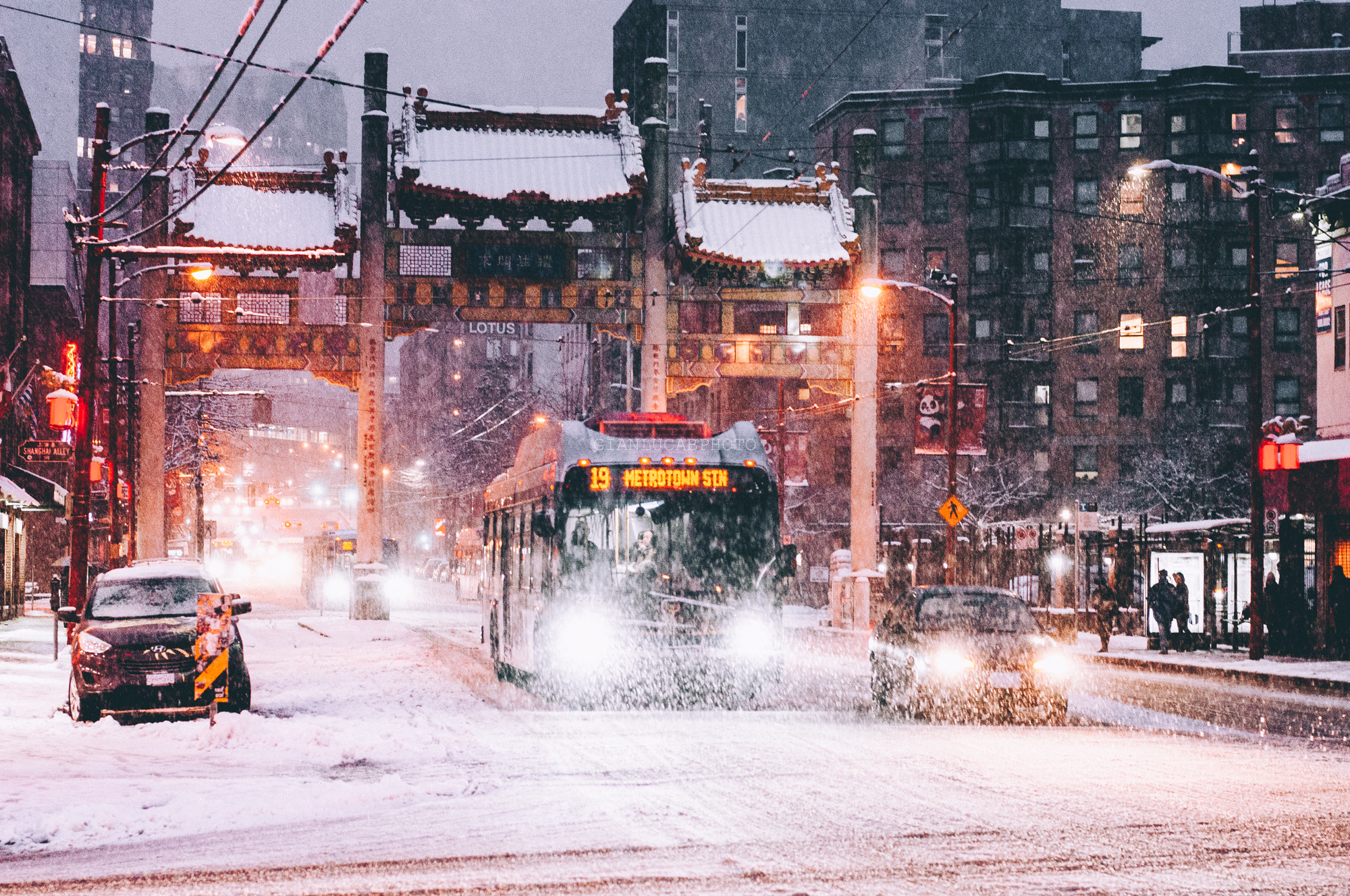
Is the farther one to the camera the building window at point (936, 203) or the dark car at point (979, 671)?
the building window at point (936, 203)

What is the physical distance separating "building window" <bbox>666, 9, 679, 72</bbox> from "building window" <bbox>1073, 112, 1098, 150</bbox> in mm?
24065

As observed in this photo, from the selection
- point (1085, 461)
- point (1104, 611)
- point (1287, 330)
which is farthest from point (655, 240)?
point (1287, 330)

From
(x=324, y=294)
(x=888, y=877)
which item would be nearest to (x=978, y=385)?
(x=324, y=294)

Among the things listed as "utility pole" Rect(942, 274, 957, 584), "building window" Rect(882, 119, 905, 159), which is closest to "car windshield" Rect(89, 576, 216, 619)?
"utility pole" Rect(942, 274, 957, 584)

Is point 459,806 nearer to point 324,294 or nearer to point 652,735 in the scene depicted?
point 652,735

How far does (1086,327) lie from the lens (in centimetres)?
7488

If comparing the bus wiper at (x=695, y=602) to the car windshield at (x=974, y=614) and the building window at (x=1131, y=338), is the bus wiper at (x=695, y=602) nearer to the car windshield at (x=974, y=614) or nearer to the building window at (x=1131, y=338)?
the car windshield at (x=974, y=614)

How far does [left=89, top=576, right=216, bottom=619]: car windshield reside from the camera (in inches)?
692

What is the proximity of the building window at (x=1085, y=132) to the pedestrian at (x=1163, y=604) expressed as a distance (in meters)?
48.7

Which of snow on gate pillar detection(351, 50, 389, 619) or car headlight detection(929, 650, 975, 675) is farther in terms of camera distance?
snow on gate pillar detection(351, 50, 389, 619)

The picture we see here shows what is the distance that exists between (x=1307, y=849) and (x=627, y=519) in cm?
1039

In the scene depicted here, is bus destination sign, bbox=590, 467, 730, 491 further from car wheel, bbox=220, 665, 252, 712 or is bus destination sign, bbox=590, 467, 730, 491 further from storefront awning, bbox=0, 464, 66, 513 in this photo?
storefront awning, bbox=0, 464, 66, 513

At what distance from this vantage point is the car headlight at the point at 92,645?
53.4 ft

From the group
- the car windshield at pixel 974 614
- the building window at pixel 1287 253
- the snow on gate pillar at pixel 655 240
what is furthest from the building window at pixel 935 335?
the car windshield at pixel 974 614
